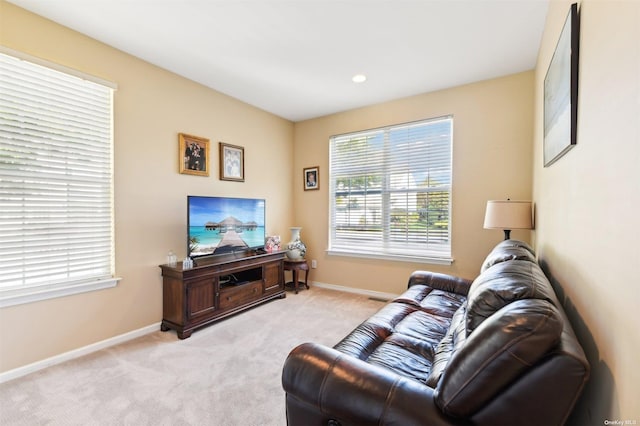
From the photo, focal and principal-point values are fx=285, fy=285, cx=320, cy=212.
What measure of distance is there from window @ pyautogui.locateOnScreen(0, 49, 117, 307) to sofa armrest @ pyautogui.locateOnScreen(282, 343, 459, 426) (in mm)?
2274

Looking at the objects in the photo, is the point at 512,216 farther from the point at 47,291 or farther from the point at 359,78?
the point at 47,291

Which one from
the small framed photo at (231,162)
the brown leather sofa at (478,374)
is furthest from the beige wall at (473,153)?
the brown leather sofa at (478,374)

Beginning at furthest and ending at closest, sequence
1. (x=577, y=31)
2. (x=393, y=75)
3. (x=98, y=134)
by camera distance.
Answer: (x=393, y=75) < (x=98, y=134) < (x=577, y=31)

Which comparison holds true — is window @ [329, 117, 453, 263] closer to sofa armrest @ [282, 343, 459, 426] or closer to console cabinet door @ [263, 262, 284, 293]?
console cabinet door @ [263, 262, 284, 293]

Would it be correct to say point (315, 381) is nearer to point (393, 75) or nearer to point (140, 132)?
point (140, 132)

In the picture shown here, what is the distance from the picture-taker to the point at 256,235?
382cm

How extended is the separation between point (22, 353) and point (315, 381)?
247cm

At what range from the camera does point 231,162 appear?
3760 mm

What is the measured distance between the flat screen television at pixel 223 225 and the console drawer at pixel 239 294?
1.48 feet

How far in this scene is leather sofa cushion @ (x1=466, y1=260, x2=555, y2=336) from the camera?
1.07 m

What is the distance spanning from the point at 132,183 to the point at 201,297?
51.8 inches

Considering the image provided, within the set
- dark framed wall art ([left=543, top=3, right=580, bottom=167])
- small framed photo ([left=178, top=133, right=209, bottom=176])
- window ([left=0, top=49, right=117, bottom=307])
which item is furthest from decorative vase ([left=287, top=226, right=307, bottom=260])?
dark framed wall art ([left=543, top=3, right=580, bottom=167])

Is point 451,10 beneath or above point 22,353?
above

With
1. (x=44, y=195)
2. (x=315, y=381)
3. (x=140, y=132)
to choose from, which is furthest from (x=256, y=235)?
(x=315, y=381)
